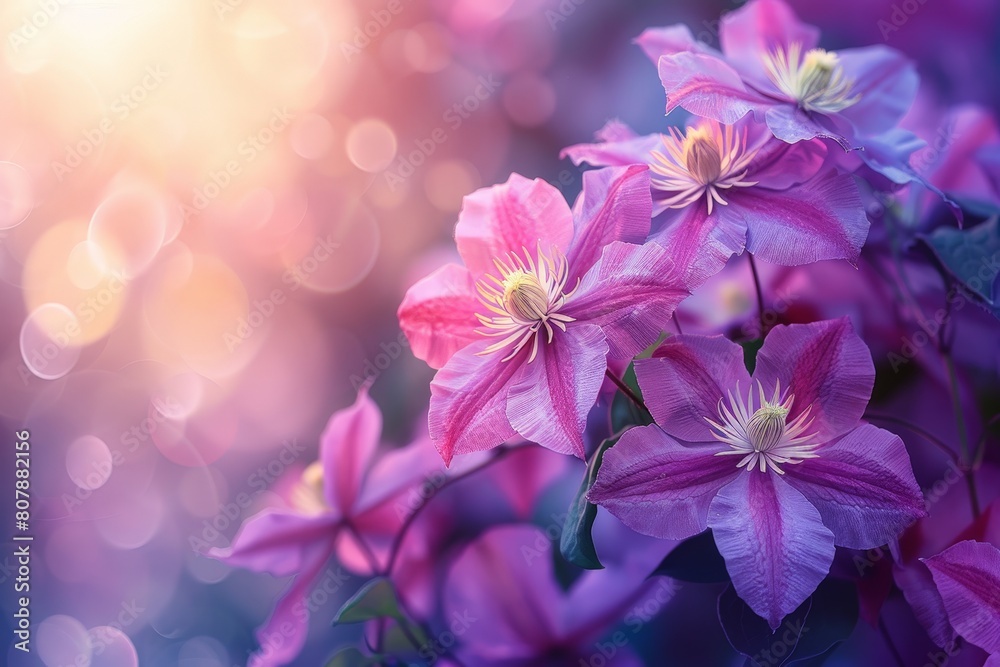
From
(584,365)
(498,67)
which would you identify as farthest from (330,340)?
(584,365)

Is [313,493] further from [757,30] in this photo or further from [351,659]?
[757,30]

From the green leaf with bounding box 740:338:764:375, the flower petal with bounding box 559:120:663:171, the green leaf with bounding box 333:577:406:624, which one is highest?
the flower petal with bounding box 559:120:663:171

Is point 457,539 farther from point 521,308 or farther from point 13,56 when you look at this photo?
point 13,56

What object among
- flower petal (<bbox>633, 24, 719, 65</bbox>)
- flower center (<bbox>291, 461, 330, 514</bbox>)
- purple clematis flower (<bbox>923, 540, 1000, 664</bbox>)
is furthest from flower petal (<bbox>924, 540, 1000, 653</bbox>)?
flower center (<bbox>291, 461, 330, 514</bbox>)

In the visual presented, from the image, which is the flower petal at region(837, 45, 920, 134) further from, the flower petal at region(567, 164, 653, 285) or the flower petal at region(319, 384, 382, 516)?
the flower petal at region(319, 384, 382, 516)

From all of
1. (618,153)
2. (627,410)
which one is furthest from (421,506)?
(618,153)
